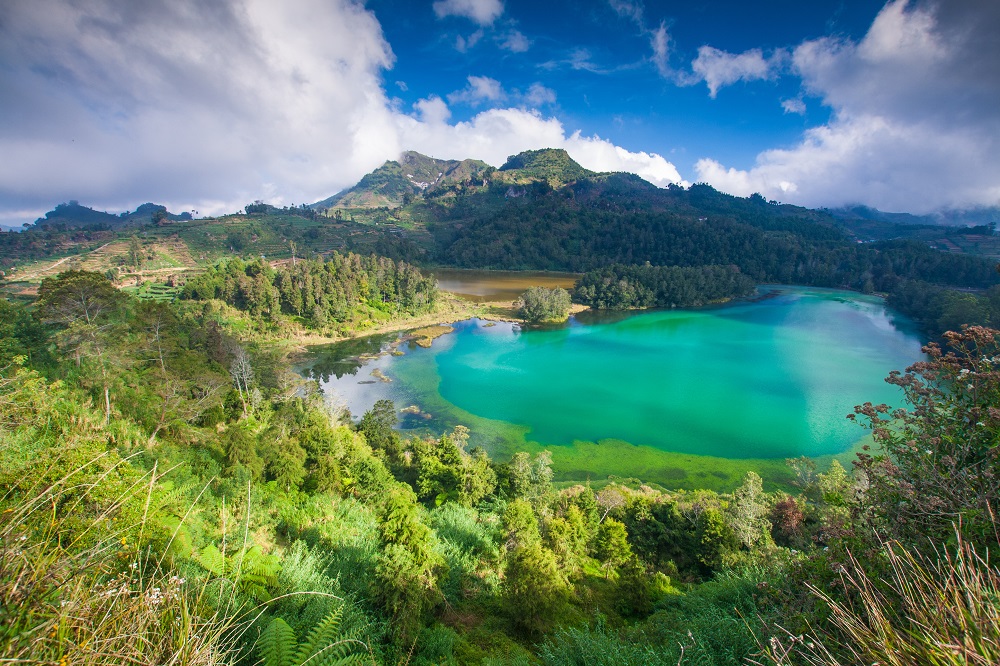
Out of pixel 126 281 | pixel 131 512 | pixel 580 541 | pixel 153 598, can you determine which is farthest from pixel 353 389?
pixel 126 281

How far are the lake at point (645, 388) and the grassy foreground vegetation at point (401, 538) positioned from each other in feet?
12.1

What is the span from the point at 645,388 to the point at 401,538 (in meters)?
30.6

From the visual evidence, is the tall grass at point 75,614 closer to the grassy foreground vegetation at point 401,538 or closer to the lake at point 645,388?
the grassy foreground vegetation at point 401,538

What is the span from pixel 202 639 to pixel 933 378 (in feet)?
24.9

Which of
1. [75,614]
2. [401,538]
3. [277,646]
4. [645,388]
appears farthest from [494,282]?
[75,614]

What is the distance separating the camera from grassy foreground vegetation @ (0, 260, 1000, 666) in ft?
6.60

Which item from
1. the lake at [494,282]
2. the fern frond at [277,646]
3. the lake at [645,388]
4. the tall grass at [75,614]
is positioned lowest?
the lake at [645,388]

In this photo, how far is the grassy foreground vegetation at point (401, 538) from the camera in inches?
79.2

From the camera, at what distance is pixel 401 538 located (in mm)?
8320

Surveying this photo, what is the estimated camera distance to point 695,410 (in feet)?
101

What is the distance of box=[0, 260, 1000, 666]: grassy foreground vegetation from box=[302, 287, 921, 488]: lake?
3.70m

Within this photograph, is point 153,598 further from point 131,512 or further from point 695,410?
point 695,410

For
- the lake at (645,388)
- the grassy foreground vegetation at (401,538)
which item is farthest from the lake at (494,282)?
the grassy foreground vegetation at (401,538)

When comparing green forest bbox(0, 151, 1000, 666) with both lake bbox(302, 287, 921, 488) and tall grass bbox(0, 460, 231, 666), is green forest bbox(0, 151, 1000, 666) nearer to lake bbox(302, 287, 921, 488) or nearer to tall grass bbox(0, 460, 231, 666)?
tall grass bbox(0, 460, 231, 666)
